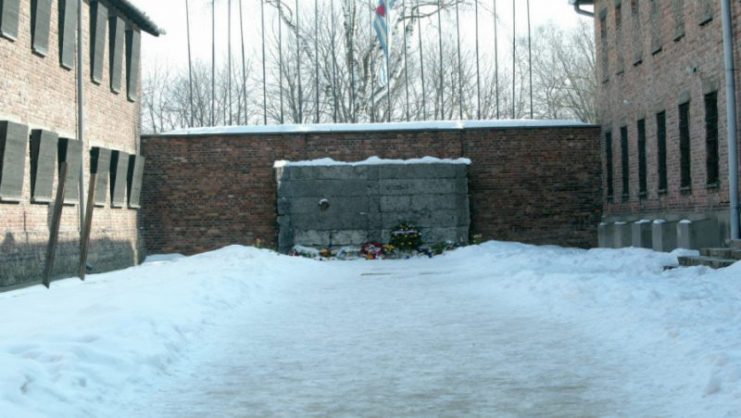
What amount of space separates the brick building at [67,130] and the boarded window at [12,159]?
2 cm

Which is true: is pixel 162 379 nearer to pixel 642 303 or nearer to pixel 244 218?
pixel 642 303

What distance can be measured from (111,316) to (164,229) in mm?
17848

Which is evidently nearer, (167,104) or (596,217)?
(596,217)

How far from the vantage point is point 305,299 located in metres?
13.5

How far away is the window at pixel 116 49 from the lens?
24125mm

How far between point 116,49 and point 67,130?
13.2 ft

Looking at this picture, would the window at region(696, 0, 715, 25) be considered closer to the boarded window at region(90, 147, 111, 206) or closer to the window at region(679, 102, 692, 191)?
the window at region(679, 102, 692, 191)

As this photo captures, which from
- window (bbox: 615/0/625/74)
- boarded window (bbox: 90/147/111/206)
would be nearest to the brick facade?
window (bbox: 615/0/625/74)

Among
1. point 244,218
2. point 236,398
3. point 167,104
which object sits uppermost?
point 167,104

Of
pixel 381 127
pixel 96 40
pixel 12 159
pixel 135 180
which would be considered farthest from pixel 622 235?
pixel 12 159

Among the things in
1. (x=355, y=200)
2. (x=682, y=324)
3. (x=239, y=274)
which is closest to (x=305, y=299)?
(x=239, y=274)

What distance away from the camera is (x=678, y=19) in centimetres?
2103

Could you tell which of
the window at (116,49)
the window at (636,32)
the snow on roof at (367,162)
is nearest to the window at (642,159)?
the window at (636,32)

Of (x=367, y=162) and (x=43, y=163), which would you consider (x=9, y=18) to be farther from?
(x=367, y=162)
